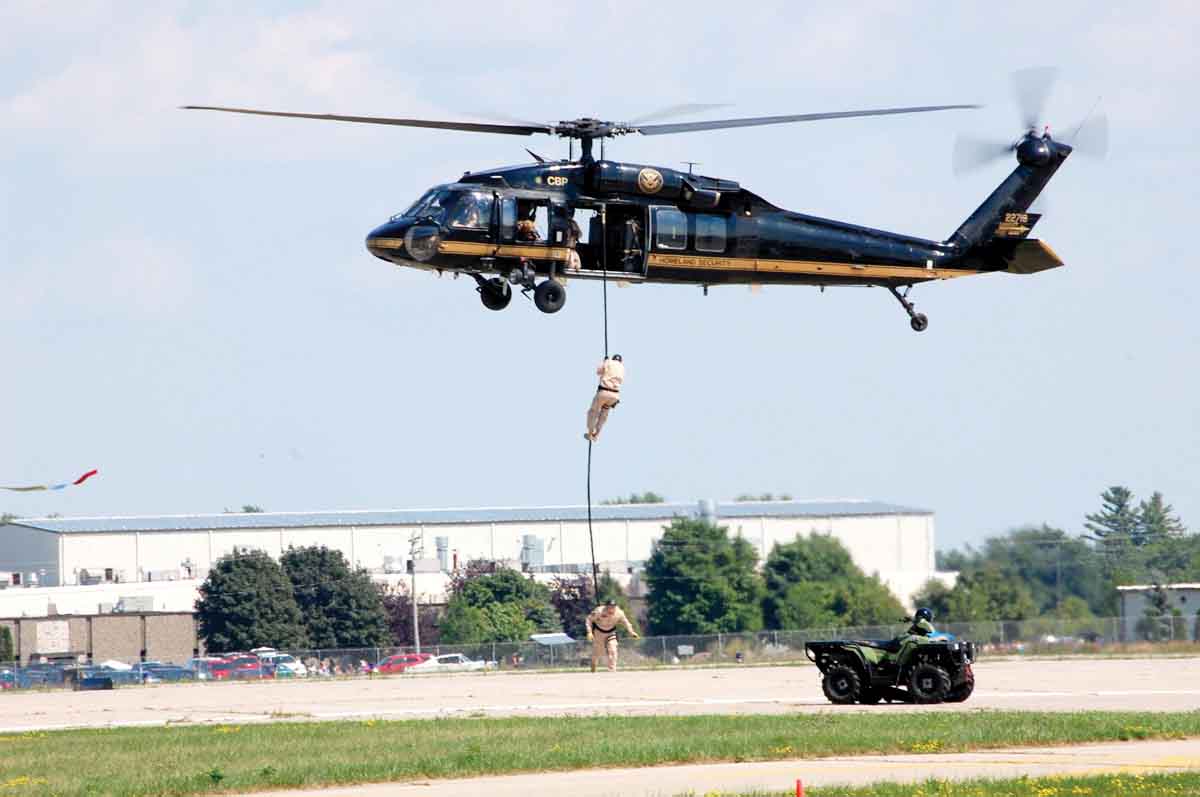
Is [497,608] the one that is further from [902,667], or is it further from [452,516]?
[902,667]

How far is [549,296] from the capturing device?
34031 mm

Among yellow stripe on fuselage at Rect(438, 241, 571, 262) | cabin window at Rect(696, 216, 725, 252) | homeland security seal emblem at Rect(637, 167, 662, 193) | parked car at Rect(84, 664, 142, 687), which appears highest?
homeland security seal emblem at Rect(637, 167, 662, 193)

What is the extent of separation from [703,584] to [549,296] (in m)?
73.3

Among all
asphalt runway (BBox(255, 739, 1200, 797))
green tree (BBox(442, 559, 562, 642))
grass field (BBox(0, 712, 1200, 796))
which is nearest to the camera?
asphalt runway (BBox(255, 739, 1200, 797))

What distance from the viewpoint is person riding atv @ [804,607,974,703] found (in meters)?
32.8

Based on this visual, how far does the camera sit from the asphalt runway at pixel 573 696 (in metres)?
35.4

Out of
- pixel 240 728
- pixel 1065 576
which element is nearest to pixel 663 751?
pixel 240 728

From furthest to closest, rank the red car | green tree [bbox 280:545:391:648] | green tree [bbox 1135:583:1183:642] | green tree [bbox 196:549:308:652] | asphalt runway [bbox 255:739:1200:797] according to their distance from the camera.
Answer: green tree [bbox 280:545:391:648] < green tree [bbox 196:549:308:652] < the red car < green tree [bbox 1135:583:1183:642] < asphalt runway [bbox 255:739:1200:797]

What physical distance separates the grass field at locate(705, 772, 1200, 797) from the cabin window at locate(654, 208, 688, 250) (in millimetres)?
15436

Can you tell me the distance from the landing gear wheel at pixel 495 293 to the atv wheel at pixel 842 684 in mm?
9050

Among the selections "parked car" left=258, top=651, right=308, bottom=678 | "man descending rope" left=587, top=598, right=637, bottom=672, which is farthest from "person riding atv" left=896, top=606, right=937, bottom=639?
"parked car" left=258, top=651, right=308, bottom=678

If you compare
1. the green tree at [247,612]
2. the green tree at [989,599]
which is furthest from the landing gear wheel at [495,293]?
the green tree at [247,612]

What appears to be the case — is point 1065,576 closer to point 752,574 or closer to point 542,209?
point 752,574

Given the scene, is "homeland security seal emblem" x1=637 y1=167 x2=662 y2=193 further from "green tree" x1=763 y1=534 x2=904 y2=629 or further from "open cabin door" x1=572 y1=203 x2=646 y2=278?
"green tree" x1=763 y1=534 x2=904 y2=629
